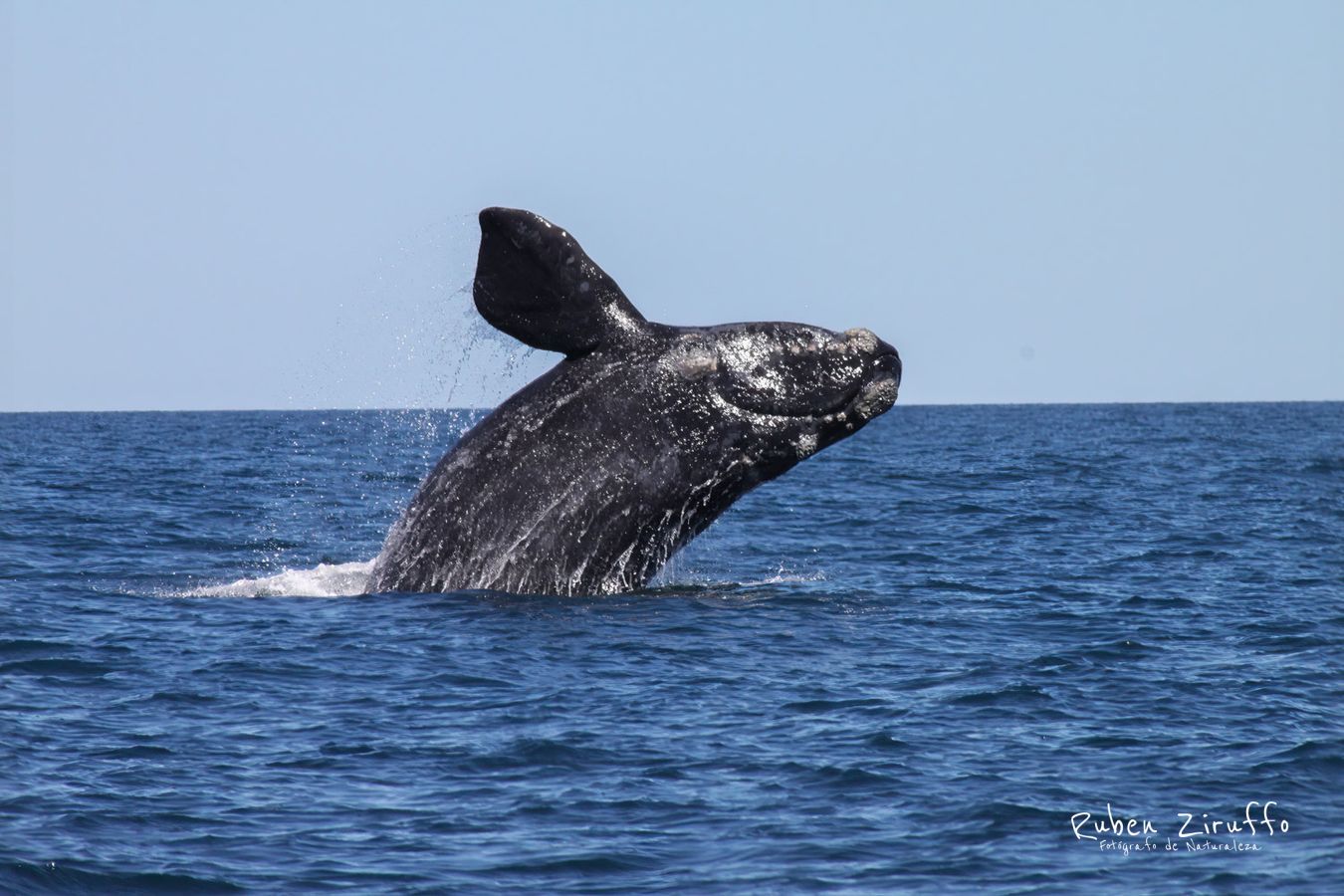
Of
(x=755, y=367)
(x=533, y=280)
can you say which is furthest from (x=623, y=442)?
(x=533, y=280)

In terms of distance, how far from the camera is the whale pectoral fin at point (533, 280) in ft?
41.8

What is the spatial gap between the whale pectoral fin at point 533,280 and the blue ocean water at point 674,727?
7.15 ft

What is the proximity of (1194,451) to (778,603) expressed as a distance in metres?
45.1

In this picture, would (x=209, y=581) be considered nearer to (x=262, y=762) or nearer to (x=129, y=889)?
(x=262, y=762)

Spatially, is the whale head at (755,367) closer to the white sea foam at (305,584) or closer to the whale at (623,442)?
the whale at (623,442)

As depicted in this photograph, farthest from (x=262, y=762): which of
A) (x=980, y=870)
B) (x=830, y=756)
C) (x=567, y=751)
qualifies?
(x=980, y=870)

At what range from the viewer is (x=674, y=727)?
37.1 ft

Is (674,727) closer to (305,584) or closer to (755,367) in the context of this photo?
(755,367)

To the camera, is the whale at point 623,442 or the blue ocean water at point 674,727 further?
the whale at point 623,442

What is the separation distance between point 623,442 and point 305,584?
4.09 metres

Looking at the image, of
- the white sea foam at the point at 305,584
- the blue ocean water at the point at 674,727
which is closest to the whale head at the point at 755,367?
the blue ocean water at the point at 674,727

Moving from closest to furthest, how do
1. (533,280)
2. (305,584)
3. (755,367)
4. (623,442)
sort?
(533,280) → (623,442) → (755,367) → (305,584)

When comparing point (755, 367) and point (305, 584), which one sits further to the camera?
point (305, 584)

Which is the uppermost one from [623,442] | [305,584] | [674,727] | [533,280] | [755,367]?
[533,280]
